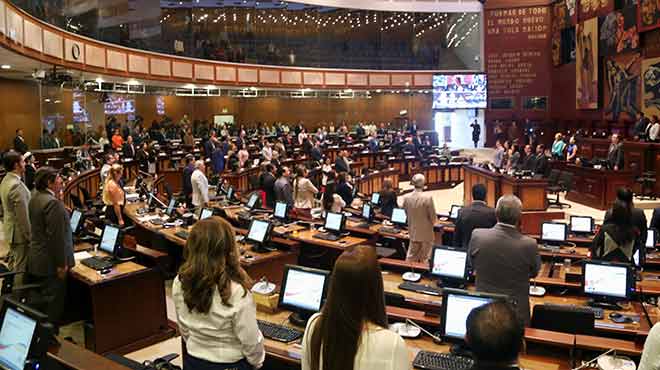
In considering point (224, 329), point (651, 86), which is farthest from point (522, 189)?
point (224, 329)

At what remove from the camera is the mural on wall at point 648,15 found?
1697 centimetres

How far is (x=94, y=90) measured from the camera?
1917 centimetres

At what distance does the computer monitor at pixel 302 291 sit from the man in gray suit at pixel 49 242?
2323mm

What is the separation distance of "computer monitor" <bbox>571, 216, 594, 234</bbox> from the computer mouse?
11.4ft

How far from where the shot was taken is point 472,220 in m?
6.80

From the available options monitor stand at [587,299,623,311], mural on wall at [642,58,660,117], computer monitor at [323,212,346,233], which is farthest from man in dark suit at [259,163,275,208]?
mural on wall at [642,58,660,117]

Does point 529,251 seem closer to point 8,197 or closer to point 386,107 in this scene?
point 8,197

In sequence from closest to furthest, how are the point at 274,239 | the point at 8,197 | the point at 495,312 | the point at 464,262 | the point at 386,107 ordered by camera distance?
A: the point at 495,312 → the point at 464,262 → the point at 8,197 → the point at 274,239 → the point at 386,107

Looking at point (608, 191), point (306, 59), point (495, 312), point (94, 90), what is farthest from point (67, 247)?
point (306, 59)

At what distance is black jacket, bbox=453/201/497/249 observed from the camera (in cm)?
679

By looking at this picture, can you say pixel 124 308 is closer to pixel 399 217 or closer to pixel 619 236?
pixel 399 217

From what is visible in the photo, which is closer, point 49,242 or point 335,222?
point 49,242

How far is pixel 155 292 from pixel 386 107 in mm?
27790

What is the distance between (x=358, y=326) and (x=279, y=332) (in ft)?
7.39
